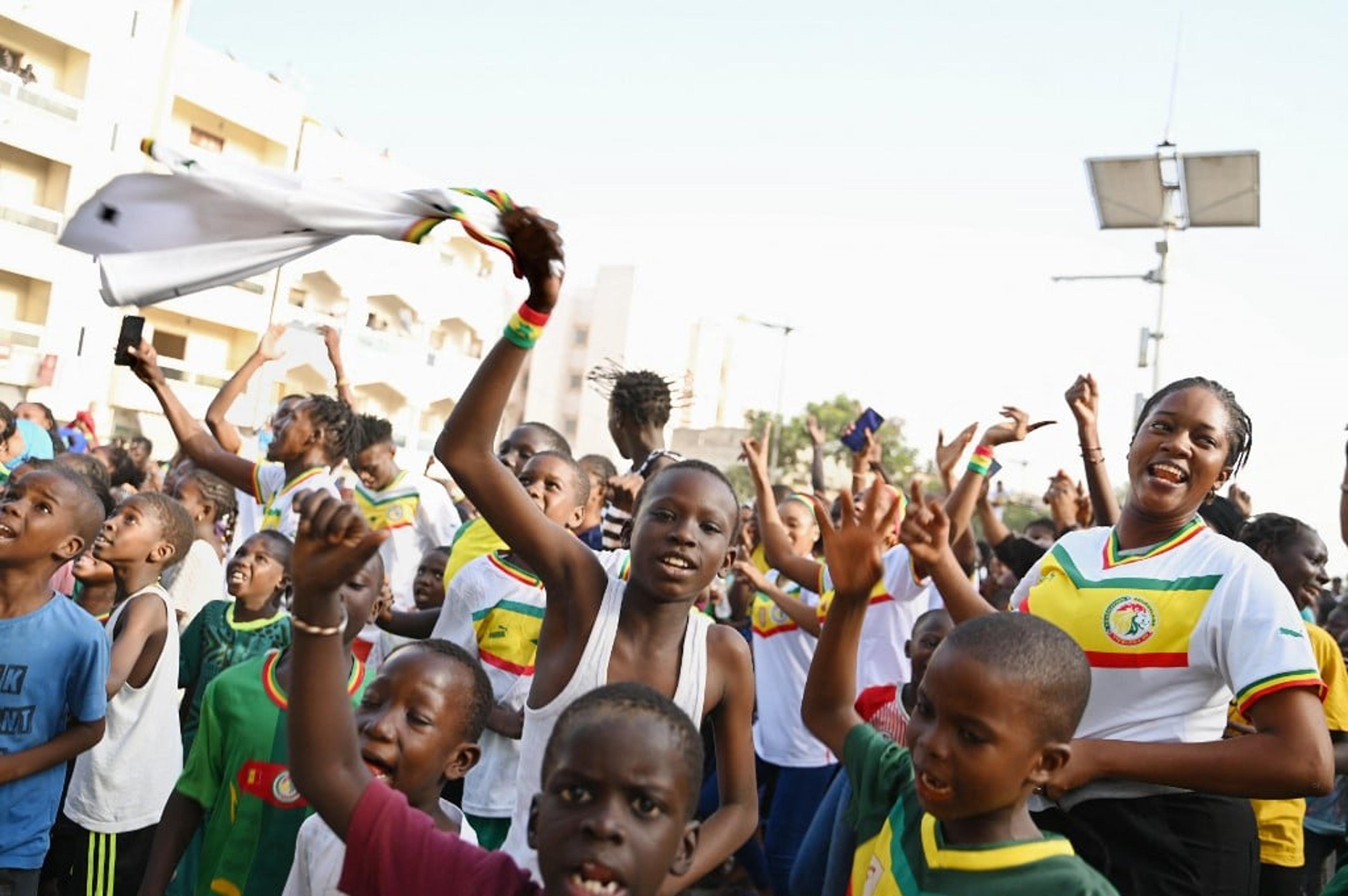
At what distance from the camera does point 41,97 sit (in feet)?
88.2

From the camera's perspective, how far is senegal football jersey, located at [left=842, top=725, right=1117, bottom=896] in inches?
85.7

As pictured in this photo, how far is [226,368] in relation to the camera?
35.1 m

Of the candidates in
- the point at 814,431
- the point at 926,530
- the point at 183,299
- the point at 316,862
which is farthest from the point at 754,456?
the point at 183,299

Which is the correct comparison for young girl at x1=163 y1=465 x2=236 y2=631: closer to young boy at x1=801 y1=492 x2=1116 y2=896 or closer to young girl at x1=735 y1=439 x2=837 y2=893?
young girl at x1=735 y1=439 x2=837 y2=893

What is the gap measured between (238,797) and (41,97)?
28.0 meters

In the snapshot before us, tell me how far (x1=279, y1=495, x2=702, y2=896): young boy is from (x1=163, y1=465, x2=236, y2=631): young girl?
309cm

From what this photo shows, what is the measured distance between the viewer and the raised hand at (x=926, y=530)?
2.74 metres

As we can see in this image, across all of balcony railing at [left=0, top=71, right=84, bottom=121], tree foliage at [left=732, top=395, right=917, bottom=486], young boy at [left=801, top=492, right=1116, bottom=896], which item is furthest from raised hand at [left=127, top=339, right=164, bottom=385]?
tree foliage at [left=732, top=395, right=917, bottom=486]

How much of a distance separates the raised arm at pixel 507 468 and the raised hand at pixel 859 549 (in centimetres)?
65

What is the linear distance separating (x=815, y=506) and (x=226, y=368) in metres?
35.3

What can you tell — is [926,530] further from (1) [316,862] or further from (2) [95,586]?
(2) [95,586]

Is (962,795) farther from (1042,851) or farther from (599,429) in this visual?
(599,429)

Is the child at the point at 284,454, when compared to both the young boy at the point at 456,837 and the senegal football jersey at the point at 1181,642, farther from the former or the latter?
the senegal football jersey at the point at 1181,642

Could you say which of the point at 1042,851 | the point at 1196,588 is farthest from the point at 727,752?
the point at 1196,588
